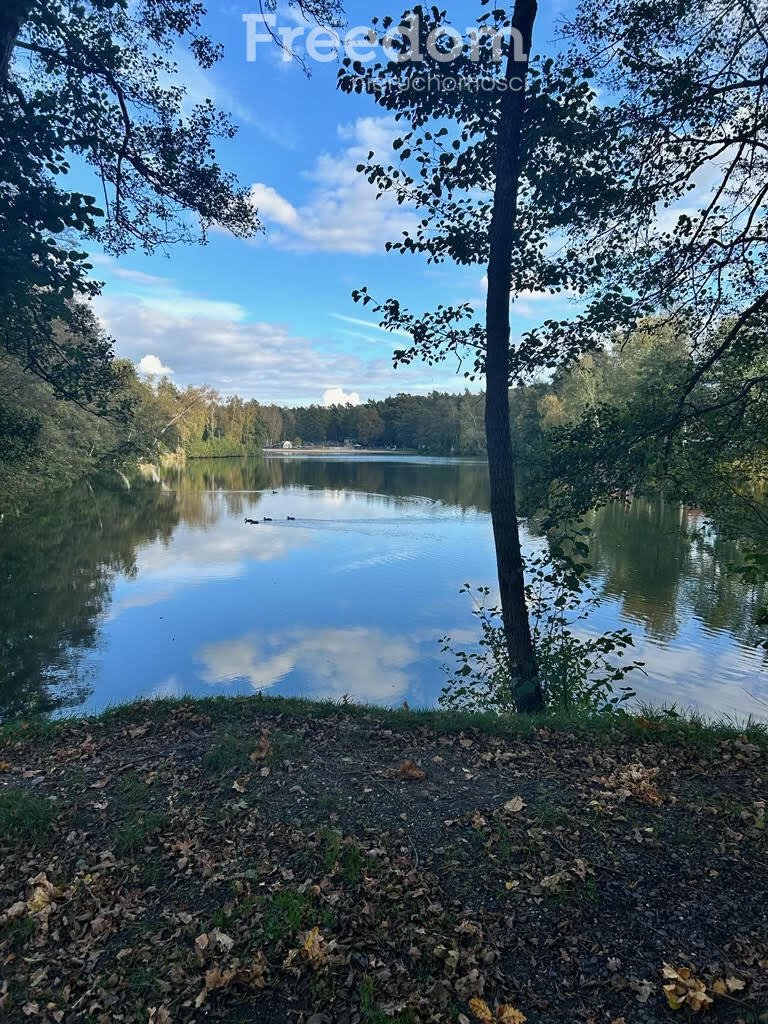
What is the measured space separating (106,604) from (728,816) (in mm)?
15260

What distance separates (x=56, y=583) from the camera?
17.2 meters

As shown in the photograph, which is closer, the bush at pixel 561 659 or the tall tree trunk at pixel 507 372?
the tall tree trunk at pixel 507 372

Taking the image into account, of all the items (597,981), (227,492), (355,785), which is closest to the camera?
(597,981)

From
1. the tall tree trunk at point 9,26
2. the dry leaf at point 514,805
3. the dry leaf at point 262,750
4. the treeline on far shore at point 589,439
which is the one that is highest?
the tall tree trunk at point 9,26

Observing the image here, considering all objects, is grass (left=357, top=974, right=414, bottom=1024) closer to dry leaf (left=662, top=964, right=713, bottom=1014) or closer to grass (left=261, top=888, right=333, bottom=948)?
grass (left=261, top=888, right=333, bottom=948)

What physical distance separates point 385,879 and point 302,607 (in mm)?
12573

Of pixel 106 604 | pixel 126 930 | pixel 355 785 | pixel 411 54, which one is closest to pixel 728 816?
pixel 355 785

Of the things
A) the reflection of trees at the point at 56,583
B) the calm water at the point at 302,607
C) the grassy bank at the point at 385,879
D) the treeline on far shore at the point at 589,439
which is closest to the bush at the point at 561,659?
the treeline on far shore at the point at 589,439

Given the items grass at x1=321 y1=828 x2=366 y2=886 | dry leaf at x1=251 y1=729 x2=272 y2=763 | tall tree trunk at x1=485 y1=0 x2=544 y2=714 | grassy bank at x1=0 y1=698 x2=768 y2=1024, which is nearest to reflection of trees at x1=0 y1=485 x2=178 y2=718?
dry leaf at x1=251 y1=729 x2=272 y2=763

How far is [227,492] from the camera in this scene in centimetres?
4778

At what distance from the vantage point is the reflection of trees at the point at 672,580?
13.4 metres

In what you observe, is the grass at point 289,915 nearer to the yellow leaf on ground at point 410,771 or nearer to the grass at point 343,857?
the grass at point 343,857

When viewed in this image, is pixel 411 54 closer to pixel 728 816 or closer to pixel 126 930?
pixel 728 816

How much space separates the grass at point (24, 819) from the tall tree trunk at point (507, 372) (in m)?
4.30
